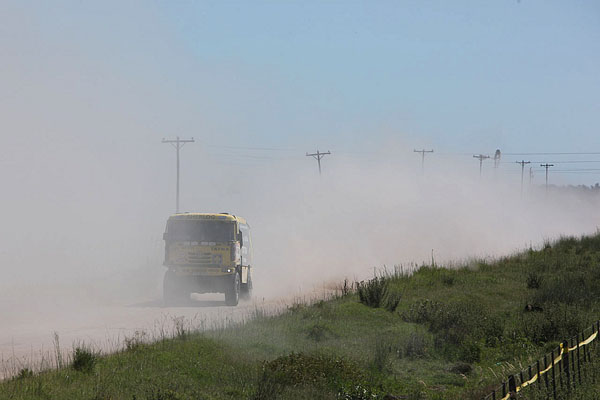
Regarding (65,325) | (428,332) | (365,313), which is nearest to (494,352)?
(428,332)

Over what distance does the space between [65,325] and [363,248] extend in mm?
30360

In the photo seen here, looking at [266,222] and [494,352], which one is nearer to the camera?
[494,352]

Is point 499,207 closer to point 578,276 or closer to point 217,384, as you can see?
point 578,276

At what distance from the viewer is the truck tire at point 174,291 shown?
85.9 feet

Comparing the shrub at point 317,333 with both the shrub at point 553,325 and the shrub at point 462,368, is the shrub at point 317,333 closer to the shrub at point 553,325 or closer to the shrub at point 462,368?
the shrub at point 462,368

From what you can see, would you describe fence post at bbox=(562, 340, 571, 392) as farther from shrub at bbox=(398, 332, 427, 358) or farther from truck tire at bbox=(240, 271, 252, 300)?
truck tire at bbox=(240, 271, 252, 300)

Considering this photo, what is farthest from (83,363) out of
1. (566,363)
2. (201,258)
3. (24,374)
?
(201,258)

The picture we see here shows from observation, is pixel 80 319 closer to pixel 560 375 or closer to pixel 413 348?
pixel 413 348

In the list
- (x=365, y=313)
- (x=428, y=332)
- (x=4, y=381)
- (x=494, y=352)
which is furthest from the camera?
(x=365, y=313)

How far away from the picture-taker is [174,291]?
26234 mm

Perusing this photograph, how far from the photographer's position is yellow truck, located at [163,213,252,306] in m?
26.0

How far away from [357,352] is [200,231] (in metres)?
12.1

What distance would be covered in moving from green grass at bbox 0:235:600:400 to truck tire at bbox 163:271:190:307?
5066 mm

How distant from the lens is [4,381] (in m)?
11.6
